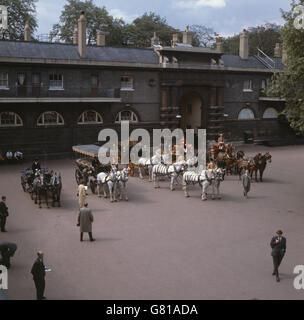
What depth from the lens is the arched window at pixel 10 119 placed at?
31500 mm

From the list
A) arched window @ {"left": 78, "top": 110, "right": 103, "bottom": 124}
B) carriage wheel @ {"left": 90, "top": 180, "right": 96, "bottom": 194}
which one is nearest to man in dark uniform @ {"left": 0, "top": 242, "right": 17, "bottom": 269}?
carriage wheel @ {"left": 90, "top": 180, "right": 96, "bottom": 194}

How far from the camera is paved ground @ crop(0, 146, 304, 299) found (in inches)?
434

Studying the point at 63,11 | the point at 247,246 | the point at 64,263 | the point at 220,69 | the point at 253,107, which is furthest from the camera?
the point at 63,11

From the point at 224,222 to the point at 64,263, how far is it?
686cm

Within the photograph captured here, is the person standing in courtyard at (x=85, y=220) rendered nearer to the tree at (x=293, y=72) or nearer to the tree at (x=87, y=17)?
the tree at (x=293, y=72)

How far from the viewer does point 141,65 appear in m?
36.2

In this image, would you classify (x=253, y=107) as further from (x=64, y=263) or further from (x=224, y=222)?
(x=64, y=263)

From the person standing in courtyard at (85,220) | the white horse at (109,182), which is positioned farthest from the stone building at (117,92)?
the person standing in courtyard at (85,220)

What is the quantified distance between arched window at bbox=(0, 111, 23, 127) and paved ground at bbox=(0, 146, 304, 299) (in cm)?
1021

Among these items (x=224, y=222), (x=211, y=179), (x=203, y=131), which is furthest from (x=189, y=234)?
(x=203, y=131)

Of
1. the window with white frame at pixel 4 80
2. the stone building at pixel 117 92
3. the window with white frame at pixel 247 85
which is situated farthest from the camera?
the window with white frame at pixel 247 85

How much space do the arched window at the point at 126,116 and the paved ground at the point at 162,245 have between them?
1435 cm

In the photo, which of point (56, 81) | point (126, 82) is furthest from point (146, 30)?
point (56, 81)

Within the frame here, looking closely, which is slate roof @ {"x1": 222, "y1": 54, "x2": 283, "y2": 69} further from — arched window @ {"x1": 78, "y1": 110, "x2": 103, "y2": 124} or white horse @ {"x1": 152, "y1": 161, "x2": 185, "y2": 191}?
white horse @ {"x1": 152, "y1": 161, "x2": 185, "y2": 191}
